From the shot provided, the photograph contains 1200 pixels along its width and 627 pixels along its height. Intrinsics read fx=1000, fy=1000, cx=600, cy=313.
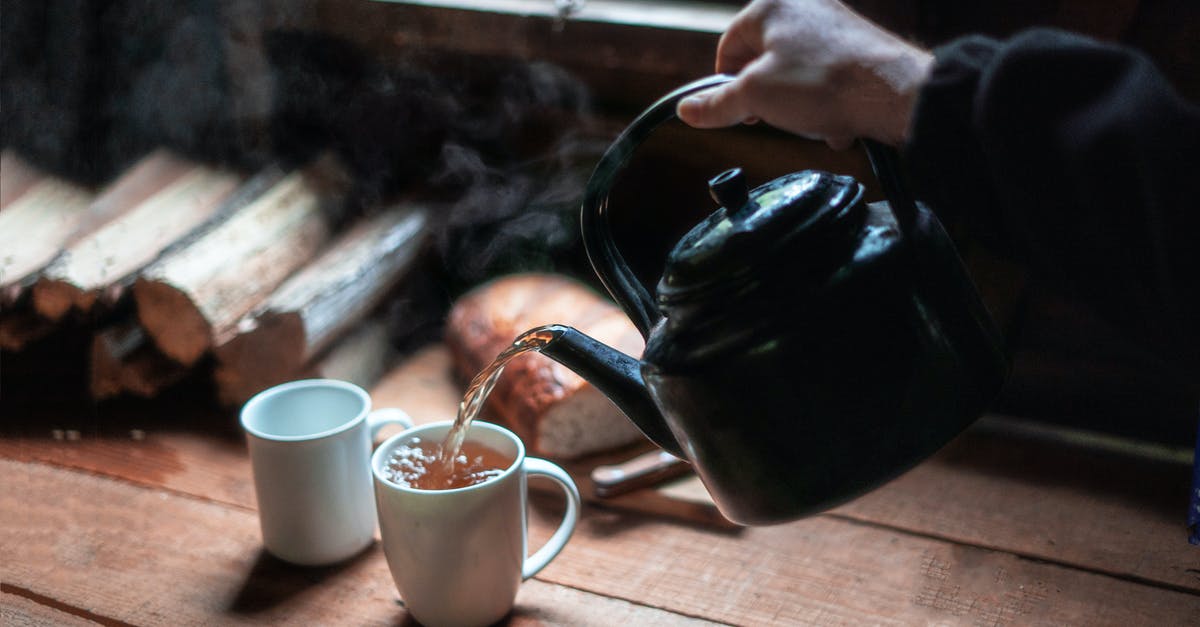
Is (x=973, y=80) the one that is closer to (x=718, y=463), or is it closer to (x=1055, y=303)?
(x=718, y=463)

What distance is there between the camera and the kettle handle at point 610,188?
29.8 inches

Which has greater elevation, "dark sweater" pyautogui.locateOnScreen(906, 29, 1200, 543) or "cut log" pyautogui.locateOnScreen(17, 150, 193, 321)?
"dark sweater" pyautogui.locateOnScreen(906, 29, 1200, 543)

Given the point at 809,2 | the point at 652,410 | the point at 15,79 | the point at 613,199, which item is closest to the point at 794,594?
the point at 652,410

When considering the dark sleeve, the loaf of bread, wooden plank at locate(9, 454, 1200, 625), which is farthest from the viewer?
the loaf of bread

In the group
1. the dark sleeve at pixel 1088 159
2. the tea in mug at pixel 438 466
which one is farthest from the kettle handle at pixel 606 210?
the tea in mug at pixel 438 466

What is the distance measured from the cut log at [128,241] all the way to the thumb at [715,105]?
1.06m

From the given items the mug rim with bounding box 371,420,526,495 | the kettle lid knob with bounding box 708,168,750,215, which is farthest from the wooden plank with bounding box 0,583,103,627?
the kettle lid knob with bounding box 708,168,750,215

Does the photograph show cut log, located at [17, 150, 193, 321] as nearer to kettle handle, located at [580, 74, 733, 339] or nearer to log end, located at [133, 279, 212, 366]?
log end, located at [133, 279, 212, 366]

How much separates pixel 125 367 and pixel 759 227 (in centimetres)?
117

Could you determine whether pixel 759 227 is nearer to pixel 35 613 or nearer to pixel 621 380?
pixel 621 380

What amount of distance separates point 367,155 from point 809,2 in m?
1.28

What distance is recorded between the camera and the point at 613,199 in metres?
1.89

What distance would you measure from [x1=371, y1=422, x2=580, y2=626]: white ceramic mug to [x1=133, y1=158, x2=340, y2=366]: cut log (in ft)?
1.79

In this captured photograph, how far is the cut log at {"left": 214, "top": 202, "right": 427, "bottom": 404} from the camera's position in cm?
150
